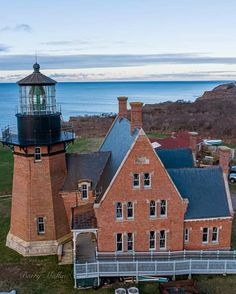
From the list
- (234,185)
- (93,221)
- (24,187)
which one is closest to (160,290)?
(93,221)

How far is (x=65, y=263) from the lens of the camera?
2511 centimetres

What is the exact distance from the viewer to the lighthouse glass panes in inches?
992

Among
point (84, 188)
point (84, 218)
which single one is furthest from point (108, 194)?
point (84, 188)

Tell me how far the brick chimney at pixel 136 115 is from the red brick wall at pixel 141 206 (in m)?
2.27

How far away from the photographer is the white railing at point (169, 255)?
23.5m

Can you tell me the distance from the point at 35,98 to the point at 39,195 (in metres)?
6.51

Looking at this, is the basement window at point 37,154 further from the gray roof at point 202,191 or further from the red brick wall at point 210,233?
the red brick wall at point 210,233

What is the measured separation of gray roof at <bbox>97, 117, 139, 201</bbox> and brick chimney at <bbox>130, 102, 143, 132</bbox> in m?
0.40

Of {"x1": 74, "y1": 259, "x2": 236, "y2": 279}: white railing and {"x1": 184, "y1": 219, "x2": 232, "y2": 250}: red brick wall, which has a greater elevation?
{"x1": 184, "y1": 219, "x2": 232, "y2": 250}: red brick wall

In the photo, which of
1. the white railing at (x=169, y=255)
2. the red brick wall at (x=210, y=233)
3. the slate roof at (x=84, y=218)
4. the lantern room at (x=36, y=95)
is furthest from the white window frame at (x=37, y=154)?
the red brick wall at (x=210, y=233)

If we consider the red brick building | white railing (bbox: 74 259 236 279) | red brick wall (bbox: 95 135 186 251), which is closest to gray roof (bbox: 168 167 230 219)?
the red brick building

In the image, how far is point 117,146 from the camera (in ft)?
90.4

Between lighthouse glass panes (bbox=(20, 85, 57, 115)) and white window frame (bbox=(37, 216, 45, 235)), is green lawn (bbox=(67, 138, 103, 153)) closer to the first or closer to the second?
white window frame (bbox=(37, 216, 45, 235))

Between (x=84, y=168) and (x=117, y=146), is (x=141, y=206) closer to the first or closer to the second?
(x=117, y=146)
